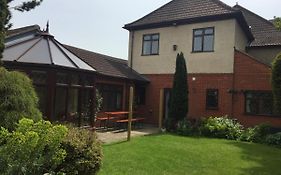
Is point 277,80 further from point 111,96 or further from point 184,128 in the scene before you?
point 111,96

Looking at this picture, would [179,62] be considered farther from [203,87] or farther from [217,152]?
[217,152]

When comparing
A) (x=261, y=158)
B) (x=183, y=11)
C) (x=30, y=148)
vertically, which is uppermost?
(x=183, y=11)

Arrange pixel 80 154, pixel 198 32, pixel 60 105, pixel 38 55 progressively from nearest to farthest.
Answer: pixel 80 154, pixel 38 55, pixel 60 105, pixel 198 32

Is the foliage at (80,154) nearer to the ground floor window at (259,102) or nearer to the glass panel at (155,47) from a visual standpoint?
the ground floor window at (259,102)

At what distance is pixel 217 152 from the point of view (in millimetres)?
12586

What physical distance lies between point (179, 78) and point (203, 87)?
2766 millimetres

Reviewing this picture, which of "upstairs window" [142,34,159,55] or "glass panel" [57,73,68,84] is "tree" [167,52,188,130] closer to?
"upstairs window" [142,34,159,55]

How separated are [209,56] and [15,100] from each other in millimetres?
14797

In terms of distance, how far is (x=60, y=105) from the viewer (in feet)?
44.4

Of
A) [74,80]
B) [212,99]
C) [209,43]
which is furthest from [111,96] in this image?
[74,80]

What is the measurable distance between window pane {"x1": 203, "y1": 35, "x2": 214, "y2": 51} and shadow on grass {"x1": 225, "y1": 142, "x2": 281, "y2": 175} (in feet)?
23.8

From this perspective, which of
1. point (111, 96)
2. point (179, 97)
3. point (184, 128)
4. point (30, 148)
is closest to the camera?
→ point (30, 148)

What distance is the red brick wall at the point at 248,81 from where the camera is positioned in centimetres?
1883

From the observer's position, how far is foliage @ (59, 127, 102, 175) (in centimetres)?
673
